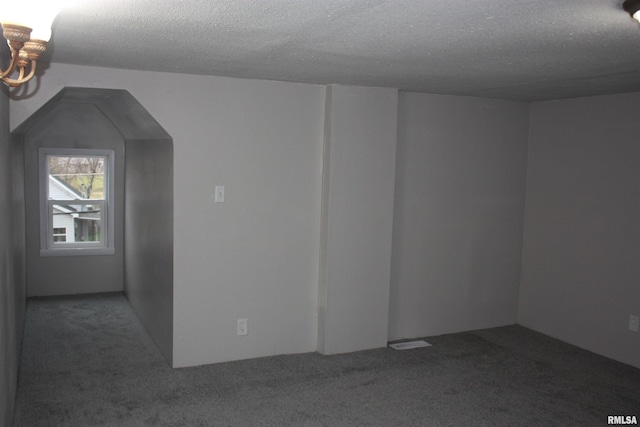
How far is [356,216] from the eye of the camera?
441cm

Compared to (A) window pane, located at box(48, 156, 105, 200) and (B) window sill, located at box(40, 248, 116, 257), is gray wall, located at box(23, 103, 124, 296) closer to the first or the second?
(B) window sill, located at box(40, 248, 116, 257)

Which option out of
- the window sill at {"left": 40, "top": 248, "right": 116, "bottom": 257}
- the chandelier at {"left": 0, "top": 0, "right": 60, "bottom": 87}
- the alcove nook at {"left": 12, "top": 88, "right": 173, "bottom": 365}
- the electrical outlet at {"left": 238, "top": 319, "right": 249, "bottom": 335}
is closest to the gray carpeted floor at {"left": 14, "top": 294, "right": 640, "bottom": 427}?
the electrical outlet at {"left": 238, "top": 319, "right": 249, "bottom": 335}

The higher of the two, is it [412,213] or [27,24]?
[27,24]

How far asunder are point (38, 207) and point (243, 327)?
10.0 feet

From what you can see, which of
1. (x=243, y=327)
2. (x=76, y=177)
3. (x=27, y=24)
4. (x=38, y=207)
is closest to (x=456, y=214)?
(x=243, y=327)

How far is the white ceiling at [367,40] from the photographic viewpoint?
6.75ft

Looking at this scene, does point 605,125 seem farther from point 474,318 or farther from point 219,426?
point 219,426

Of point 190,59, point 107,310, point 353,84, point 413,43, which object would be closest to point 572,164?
point 353,84

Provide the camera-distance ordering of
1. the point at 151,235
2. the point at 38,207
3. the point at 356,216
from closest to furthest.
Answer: the point at 356,216 < the point at 151,235 < the point at 38,207

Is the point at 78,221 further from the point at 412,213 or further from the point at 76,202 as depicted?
the point at 412,213

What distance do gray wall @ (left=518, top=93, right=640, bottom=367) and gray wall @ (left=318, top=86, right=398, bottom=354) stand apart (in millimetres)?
1541

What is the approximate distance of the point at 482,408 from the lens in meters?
3.51

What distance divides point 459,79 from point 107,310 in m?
3.96

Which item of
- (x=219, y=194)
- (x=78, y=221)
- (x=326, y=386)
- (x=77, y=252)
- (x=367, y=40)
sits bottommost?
(x=326, y=386)
